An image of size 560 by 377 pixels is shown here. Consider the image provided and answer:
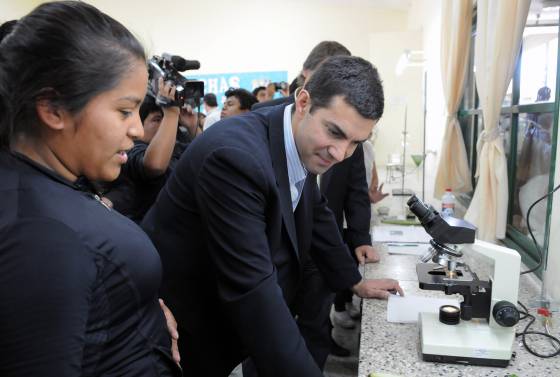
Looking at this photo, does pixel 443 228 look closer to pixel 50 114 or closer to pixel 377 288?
pixel 377 288

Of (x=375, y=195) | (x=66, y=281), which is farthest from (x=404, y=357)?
(x=375, y=195)

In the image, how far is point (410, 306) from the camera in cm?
127

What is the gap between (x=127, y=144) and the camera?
2.22 ft

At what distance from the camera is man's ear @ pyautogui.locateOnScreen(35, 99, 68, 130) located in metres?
0.59

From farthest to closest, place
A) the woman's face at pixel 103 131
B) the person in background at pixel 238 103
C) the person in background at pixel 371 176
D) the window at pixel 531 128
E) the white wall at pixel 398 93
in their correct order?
the white wall at pixel 398 93, the person in background at pixel 238 103, the person in background at pixel 371 176, the window at pixel 531 128, the woman's face at pixel 103 131

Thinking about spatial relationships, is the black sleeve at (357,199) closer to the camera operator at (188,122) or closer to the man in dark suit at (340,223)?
the man in dark suit at (340,223)

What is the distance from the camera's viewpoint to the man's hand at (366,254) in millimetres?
1734

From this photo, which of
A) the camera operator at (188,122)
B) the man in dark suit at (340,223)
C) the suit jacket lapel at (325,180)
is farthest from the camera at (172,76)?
the suit jacket lapel at (325,180)

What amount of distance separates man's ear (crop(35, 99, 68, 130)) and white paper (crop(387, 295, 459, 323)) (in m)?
0.97

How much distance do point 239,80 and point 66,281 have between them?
6461mm

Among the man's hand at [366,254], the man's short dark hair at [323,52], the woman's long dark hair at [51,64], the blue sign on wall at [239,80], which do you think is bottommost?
the man's hand at [366,254]

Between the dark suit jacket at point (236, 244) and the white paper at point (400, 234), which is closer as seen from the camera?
the dark suit jacket at point (236, 244)

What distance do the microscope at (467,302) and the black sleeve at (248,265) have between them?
35 centimetres

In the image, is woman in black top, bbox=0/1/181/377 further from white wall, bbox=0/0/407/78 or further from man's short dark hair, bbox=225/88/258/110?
white wall, bbox=0/0/407/78
